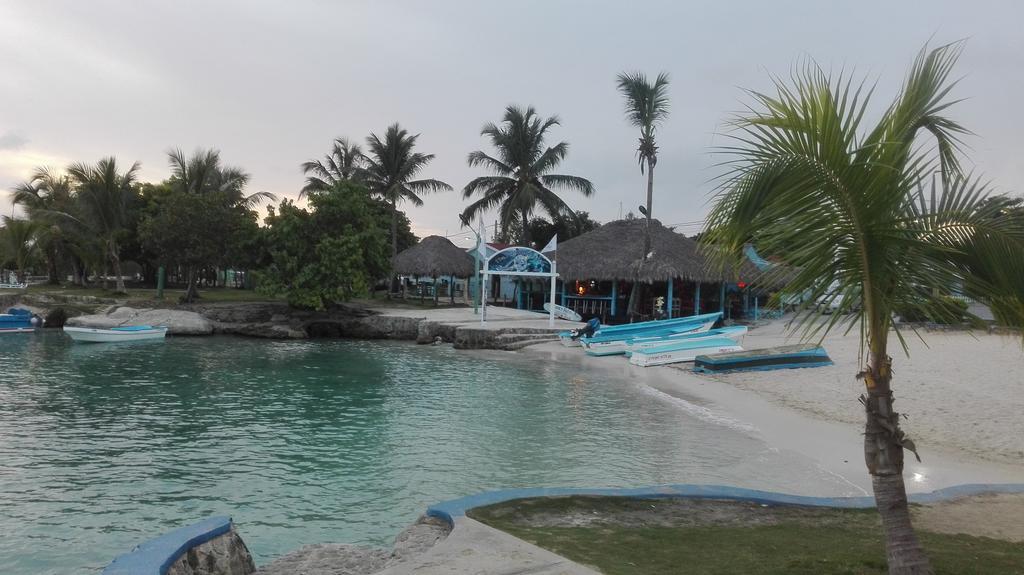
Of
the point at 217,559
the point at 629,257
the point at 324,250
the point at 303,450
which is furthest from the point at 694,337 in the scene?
the point at 217,559

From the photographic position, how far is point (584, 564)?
12.8 feet

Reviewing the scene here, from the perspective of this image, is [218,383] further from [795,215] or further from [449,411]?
[795,215]

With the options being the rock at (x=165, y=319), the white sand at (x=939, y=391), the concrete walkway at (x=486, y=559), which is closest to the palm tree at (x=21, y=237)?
the rock at (x=165, y=319)

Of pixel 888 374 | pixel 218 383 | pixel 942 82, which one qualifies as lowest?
pixel 218 383

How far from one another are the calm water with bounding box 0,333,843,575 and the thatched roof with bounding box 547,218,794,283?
11602mm

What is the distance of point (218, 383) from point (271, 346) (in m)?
9.13

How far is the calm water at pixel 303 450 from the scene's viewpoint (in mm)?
6406

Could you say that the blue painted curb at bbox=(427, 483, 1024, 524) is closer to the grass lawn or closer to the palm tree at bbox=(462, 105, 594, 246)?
the grass lawn

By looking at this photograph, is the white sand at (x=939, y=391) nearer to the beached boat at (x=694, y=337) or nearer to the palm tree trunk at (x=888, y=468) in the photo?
the beached boat at (x=694, y=337)

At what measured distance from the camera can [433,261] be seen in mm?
34688

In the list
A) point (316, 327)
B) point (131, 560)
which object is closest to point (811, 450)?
point (131, 560)

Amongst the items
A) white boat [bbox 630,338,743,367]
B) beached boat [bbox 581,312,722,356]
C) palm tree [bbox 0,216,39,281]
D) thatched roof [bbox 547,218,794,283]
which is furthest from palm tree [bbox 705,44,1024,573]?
palm tree [bbox 0,216,39,281]

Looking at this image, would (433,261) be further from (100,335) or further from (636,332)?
(100,335)

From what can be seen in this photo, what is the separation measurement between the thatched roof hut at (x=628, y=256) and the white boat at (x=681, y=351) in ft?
24.1
